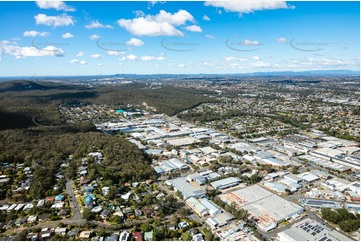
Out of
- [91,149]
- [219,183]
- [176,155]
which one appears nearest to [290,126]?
[176,155]

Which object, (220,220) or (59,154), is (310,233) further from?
(59,154)

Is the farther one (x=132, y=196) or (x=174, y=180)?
(x=174, y=180)

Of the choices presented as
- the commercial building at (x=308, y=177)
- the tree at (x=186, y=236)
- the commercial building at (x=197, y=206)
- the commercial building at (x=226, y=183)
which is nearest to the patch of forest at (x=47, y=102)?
the commercial building at (x=197, y=206)

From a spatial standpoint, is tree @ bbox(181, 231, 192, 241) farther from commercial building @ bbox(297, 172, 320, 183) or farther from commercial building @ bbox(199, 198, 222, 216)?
commercial building @ bbox(297, 172, 320, 183)

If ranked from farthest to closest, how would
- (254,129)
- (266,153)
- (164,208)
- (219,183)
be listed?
(254,129)
(266,153)
(219,183)
(164,208)

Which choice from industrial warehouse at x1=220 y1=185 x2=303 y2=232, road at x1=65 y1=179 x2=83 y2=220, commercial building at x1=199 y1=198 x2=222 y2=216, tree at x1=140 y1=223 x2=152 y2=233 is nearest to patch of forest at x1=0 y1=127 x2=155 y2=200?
road at x1=65 y1=179 x2=83 y2=220

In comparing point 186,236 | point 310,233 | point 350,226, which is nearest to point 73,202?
point 186,236

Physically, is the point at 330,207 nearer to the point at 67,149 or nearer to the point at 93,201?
the point at 93,201

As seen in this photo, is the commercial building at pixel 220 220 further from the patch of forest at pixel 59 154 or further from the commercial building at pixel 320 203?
the patch of forest at pixel 59 154
